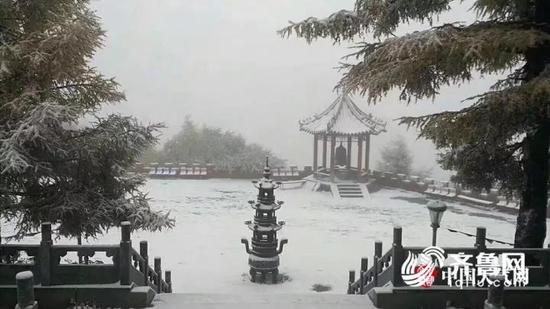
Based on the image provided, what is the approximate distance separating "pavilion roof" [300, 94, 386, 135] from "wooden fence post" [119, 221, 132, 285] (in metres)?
22.2

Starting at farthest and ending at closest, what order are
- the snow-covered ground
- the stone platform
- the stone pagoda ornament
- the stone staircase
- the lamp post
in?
the stone staircase, the snow-covered ground, the stone pagoda ornament, the lamp post, the stone platform

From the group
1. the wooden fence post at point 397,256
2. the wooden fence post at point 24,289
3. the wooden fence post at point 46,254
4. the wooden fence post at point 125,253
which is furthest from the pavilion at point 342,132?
the wooden fence post at point 24,289

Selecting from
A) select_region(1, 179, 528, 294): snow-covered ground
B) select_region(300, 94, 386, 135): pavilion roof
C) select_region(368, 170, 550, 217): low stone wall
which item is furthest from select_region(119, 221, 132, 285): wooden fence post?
select_region(300, 94, 386, 135): pavilion roof

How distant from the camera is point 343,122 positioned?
27.5 metres

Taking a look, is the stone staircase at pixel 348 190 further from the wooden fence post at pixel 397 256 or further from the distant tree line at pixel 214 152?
the wooden fence post at pixel 397 256

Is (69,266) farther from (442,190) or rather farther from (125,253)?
(442,190)

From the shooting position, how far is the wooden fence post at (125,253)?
5.30 m

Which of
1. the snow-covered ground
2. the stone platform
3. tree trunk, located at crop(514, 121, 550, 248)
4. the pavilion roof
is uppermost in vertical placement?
the pavilion roof

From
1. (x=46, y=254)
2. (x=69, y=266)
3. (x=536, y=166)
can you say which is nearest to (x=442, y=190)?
(x=536, y=166)

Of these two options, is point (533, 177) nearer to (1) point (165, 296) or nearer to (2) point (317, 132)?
(1) point (165, 296)

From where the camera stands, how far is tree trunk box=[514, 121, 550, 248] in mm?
5461

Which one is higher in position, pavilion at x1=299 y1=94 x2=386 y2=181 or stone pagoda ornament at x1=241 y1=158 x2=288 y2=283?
pavilion at x1=299 y1=94 x2=386 y2=181

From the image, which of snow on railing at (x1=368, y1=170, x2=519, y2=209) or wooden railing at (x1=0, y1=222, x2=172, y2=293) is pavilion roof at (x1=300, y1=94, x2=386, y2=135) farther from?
wooden railing at (x1=0, y1=222, x2=172, y2=293)

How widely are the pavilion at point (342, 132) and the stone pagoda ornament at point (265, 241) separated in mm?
13973
